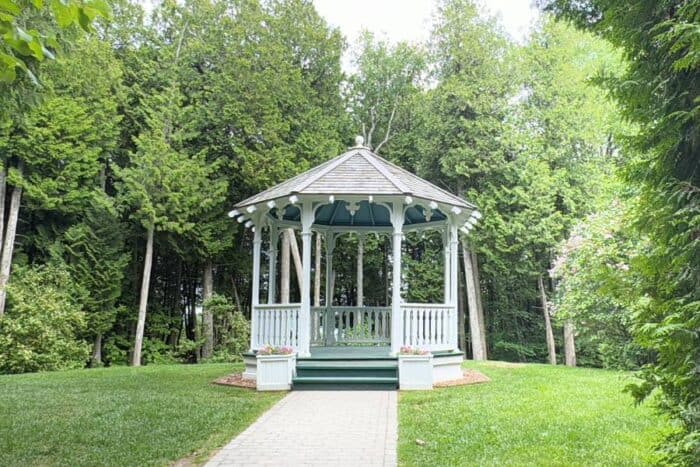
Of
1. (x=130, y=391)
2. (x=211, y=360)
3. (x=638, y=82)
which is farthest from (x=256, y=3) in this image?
(x=638, y=82)

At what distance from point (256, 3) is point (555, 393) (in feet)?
49.5

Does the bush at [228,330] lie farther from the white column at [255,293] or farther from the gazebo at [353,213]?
the white column at [255,293]

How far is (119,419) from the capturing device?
20.4ft

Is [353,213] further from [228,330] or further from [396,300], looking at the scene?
[228,330]

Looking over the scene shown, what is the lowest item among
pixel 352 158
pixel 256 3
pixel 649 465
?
pixel 649 465

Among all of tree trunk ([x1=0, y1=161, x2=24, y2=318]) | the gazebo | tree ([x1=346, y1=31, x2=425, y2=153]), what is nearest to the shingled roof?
the gazebo

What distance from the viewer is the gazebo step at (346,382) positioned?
8391 mm

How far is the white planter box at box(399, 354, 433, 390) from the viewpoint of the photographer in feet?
27.3

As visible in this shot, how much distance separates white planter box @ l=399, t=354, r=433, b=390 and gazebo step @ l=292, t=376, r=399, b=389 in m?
0.15

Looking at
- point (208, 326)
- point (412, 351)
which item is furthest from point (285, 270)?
point (412, 351)

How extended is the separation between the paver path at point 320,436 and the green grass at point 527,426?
22 cm

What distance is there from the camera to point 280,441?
200 inches

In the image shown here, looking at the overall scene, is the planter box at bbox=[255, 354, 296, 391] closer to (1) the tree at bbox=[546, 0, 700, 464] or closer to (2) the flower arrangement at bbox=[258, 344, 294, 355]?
(2) the flower arrangement at bbox=[258, 344, 294, 355]

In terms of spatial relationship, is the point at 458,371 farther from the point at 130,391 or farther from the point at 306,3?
the point at 306,3
